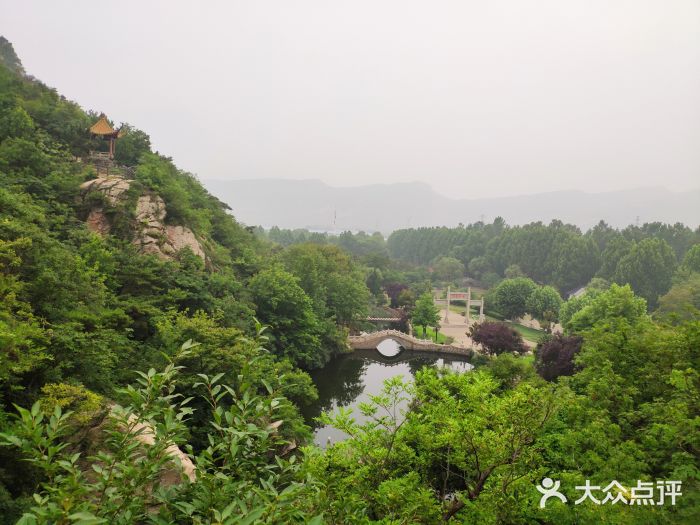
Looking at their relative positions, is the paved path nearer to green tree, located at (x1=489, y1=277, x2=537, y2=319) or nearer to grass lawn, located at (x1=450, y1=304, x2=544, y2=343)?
grass lawn, located at (x1=450, y1=304, x2=544, y2=343)

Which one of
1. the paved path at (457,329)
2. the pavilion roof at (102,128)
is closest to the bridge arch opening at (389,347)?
the paved path at (457,329)

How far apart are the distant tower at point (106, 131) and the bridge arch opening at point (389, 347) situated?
19662mm

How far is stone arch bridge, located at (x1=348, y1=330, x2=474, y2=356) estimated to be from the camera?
28281mm

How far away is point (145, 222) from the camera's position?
1620cm

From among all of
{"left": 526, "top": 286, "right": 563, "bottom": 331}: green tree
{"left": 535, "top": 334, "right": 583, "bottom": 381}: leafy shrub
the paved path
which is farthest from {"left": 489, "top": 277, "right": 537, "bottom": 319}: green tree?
{"left": 535, "top": 334, "right": 583, "bottom": 381}: leafy shrub

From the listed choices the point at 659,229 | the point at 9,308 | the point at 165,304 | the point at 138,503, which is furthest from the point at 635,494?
the point at 659,229

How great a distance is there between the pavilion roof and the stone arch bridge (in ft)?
59.0

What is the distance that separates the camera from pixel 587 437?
7.05 metres

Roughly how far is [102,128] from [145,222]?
24.5ft

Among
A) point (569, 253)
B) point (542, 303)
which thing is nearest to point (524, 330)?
point (542, 303)

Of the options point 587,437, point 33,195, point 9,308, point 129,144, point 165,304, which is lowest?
point 587,437

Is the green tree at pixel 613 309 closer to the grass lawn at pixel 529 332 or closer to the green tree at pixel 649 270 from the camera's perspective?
the grass lawn at pixel 529 332

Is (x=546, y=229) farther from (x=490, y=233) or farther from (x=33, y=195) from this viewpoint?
(x=33, y=195)

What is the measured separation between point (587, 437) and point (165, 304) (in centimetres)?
1206
